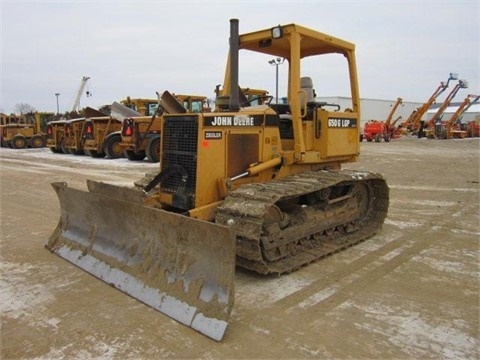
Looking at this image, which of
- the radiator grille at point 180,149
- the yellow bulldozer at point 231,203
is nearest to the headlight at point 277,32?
the yellow bulldozer at point 231,203

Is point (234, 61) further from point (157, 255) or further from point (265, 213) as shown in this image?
point (157, 255)

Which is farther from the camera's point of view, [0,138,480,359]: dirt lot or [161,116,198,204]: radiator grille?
[161,116,198,204]: radiator grille

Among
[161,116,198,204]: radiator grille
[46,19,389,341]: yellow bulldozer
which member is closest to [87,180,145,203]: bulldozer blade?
[46,19,389,341]: yellow bulldozer

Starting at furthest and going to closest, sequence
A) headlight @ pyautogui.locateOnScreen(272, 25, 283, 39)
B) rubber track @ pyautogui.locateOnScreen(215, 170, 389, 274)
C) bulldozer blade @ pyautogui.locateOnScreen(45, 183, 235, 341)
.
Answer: headlight @ pyautogui.locateOnScreen(272, 25, 283, 39), rubber track @ pyautogui.locateOnScreen(215, 170, 389, 274), bulldozer blade @ pyautogui.locateOnScreen(45, 183, 235, 341)

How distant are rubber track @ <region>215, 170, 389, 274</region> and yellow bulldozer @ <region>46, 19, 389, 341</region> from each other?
14mm

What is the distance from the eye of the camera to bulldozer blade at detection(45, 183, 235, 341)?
143 inches

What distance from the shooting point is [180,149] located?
16.9 ft

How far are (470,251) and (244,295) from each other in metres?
3.19

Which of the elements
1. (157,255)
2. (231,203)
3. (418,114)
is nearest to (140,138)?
(231,203)

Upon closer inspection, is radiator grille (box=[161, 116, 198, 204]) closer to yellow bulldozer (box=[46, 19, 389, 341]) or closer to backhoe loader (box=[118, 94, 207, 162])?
yellow bulldozer (box=[46, 19, 389, 341])

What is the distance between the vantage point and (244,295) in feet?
13.7

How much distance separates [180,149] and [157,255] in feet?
4.56

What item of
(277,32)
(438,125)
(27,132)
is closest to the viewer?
(277,32)

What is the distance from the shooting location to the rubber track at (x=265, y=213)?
435cm
